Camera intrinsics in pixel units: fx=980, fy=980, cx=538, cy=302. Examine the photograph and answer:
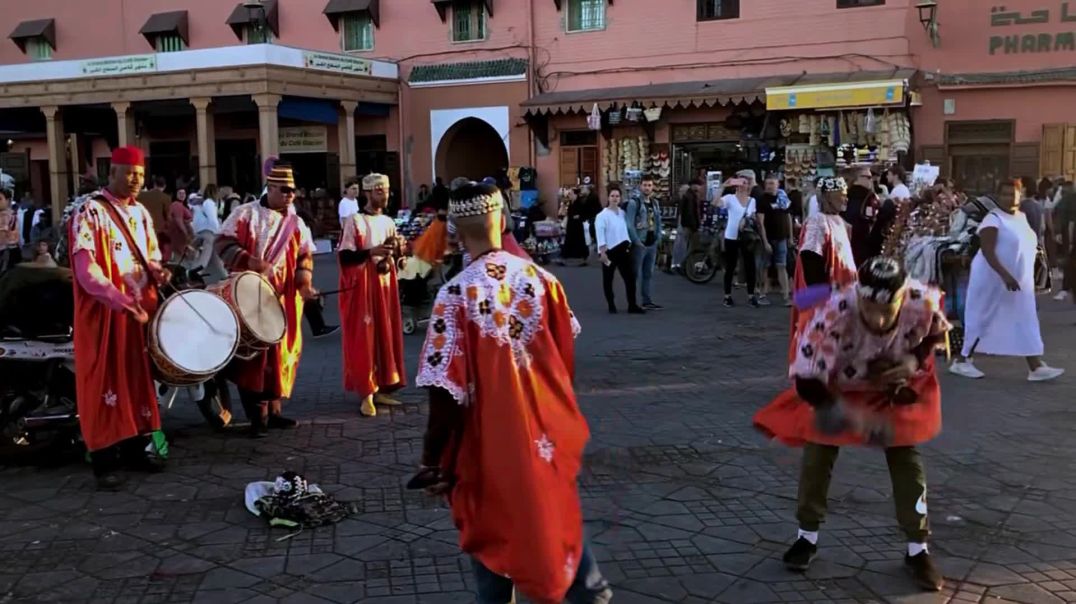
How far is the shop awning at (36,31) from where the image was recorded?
93.6 ft

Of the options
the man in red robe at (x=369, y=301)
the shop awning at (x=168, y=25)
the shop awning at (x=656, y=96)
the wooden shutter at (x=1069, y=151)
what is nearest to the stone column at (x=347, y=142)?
the shop awning at (x=656, y=96)

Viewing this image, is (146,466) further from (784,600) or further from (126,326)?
(784,600)

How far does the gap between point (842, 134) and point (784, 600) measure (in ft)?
54.4

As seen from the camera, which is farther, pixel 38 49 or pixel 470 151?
pixel 38 49

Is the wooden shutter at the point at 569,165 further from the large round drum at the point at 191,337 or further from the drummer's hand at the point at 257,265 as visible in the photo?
the large round drum at the point at 191,337

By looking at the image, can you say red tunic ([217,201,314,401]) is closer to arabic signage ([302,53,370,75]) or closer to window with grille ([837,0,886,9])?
window with grille ([837,0,886,9])

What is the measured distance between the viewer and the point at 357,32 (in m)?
25.7

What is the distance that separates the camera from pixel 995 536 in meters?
4.72

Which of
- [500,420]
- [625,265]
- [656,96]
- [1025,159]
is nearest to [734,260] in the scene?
[625,265]

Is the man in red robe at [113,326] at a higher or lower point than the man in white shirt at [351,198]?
lower

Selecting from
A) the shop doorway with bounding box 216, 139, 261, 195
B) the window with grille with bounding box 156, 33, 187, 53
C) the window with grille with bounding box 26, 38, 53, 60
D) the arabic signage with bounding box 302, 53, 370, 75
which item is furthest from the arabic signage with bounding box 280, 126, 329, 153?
the window with grille with bounding box 26, 38, 53, 60

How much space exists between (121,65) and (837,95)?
1613 cm

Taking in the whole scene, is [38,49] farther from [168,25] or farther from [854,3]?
[854,3]

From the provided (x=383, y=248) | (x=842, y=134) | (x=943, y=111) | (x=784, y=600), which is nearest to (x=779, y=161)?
(x=842, y=134)
